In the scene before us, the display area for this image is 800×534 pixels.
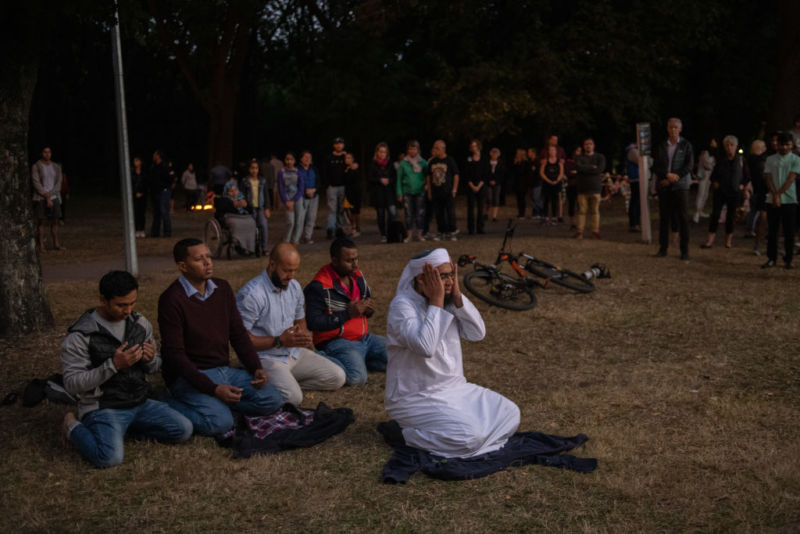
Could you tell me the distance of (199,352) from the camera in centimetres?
625

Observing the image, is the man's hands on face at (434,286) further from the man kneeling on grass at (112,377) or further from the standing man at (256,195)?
the standing man at (256,195)

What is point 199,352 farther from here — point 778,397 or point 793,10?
point 793,10

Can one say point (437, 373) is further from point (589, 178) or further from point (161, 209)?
point (161, 209)

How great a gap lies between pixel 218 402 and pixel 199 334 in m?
0.51

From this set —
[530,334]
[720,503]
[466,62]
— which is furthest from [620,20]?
[720,503]

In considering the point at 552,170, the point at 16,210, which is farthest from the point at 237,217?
the point at 552,170

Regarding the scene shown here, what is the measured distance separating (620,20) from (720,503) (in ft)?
89.3

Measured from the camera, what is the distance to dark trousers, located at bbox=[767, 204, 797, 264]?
12820 millimetres

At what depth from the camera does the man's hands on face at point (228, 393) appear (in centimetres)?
593

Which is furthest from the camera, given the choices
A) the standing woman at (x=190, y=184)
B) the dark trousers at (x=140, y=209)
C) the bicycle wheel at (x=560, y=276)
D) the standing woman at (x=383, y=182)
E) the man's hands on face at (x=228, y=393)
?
the standing woman at (x=190, y=184)

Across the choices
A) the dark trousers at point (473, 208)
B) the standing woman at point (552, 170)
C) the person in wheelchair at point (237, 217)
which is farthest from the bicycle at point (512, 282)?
the standing woman at point (552, 170)

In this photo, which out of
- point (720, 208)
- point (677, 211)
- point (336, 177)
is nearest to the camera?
point (677, 211)

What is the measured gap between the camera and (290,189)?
54.3 ft

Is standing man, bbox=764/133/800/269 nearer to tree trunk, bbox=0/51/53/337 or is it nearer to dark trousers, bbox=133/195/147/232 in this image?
tree trunk, bbox=0/51/53/337
